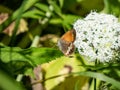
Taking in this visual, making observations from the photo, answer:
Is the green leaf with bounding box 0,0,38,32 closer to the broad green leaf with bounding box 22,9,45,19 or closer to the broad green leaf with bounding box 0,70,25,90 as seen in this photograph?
the broad green leaf with bounding box 22,9,45,19

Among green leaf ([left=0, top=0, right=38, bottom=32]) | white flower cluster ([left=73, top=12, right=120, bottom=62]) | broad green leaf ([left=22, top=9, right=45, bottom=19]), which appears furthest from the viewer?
broad green leaf ([left=22, top=9, right=45, bottom=19])

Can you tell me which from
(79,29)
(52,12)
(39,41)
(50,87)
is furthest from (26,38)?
(79,29)

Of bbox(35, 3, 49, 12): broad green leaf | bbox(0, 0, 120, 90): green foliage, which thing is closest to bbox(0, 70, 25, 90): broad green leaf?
bbox(0, 0, 120, 90): green foliage

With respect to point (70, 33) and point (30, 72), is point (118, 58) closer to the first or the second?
point (70, 33)

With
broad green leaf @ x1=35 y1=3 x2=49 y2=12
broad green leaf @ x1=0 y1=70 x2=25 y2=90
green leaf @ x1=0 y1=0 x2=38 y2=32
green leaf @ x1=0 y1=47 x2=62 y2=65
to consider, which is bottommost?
broad green leaf @ x1=0 y1=70 x2=25 y2=90

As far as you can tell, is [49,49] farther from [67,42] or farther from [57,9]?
[57,9]

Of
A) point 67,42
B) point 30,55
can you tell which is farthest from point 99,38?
point 30,55
